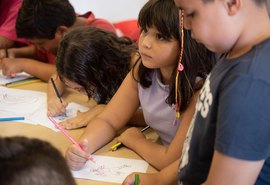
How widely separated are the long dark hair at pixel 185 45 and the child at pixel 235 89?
29cm

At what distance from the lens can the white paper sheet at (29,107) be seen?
1231 mm

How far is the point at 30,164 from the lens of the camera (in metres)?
0.49

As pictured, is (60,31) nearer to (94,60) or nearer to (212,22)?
(94,60)

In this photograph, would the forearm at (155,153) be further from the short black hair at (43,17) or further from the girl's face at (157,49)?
the short black hair at (43,17)

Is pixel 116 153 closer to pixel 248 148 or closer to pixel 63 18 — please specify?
pixel 248 148

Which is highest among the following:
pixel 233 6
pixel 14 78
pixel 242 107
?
pixel 233 6

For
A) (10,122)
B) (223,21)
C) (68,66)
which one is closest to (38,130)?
(10,122)

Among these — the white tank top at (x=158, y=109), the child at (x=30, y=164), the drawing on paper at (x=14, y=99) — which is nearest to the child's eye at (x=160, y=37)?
the white tank top at (x=158, y=109)

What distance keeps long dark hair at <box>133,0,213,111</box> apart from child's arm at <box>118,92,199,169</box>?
0.10 ft

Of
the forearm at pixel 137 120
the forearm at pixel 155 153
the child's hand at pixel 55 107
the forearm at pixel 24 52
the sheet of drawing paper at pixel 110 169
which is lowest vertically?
the forearm at pixel 24 52

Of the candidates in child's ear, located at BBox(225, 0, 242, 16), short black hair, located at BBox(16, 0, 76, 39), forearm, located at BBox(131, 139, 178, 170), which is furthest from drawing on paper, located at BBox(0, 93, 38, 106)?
child's ear, located at BBox(225, 0, 242, 16)

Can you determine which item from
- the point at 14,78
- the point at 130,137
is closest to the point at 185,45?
the point at 130,137

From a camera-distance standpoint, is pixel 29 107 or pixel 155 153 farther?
pixel 29 107

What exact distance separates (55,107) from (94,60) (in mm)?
212
